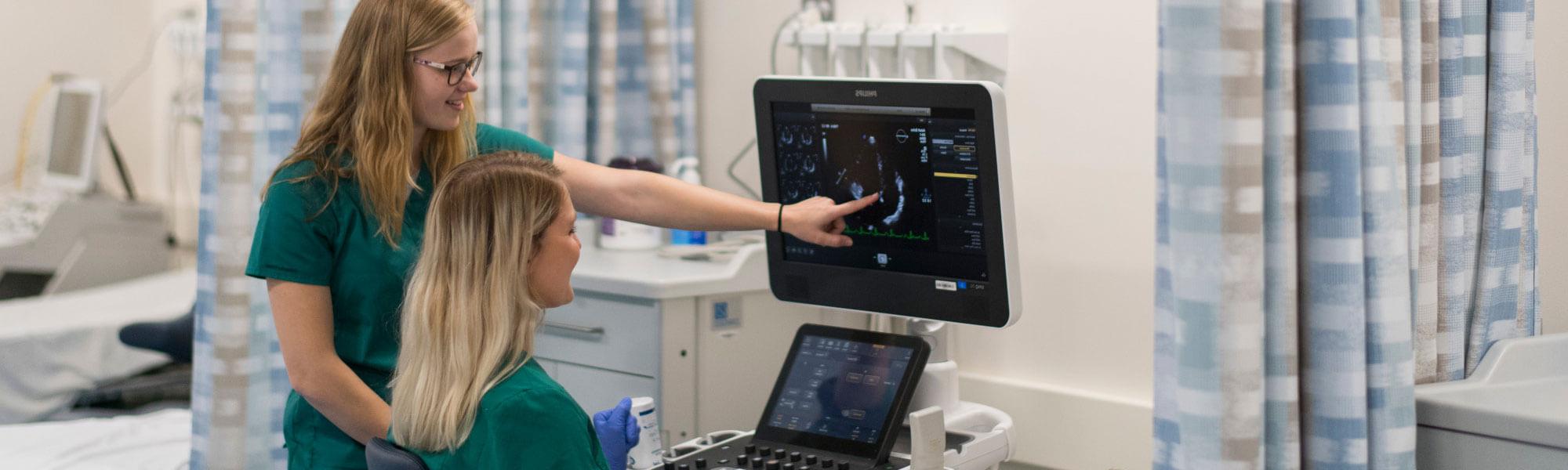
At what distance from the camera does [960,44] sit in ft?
9.00

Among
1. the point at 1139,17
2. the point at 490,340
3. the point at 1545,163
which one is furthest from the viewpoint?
the point at 1139,17

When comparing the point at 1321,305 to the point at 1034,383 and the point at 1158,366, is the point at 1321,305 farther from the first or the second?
the point at 1034,383

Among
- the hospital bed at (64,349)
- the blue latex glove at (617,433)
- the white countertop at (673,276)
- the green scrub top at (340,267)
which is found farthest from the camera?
the hospital bed at (64,349)

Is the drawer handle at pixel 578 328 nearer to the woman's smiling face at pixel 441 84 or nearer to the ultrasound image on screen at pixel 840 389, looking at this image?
the ultrasound image on screen at pixel 840 389

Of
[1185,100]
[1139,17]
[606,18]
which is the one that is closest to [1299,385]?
[1185,100]

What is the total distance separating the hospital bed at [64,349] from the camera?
3.73 metres

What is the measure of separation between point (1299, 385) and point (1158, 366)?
18cm

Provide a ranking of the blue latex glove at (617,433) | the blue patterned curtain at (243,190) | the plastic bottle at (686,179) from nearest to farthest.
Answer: the blue latex glove at (617,433) → the blue patterned curtain at (243,190) → the plastic bottle at (686,179)

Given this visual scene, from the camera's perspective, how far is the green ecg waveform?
202 cm

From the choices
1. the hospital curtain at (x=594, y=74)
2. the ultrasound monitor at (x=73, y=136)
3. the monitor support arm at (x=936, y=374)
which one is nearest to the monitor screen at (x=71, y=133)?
the ultrasound monitor at (x=73, y=136)

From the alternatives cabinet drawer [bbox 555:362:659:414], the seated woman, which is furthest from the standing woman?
cabinet drawer [bbox 555:362:659:414]

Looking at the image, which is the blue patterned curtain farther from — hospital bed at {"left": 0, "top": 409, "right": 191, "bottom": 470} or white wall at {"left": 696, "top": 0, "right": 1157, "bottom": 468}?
white wall at {"left": 696, "top": 0, "right": 1157, "bottom": 468}

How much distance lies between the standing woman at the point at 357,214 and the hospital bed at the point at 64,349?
232 cm

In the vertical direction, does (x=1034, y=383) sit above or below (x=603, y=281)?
below
